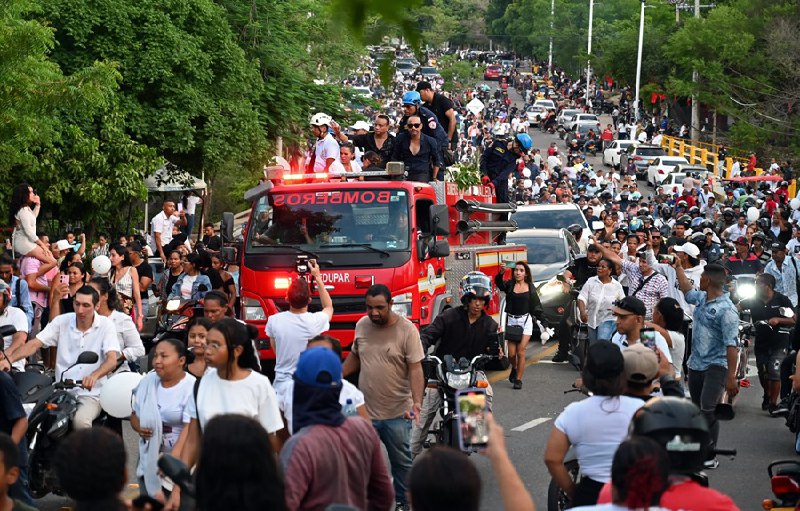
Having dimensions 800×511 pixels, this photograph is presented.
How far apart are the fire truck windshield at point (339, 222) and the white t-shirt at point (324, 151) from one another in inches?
90.9

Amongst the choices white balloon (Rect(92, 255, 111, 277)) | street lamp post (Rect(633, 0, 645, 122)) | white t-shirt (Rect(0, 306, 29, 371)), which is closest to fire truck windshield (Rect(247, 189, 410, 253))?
white balloon (Rect(92, 255, 111, 277))

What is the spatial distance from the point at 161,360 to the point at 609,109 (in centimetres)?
8358

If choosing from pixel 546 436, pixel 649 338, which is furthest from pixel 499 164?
pixel 649 338

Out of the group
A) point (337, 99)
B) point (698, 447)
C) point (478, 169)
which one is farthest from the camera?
point (337, 99)

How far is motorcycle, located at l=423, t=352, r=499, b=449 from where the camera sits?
11.4 m

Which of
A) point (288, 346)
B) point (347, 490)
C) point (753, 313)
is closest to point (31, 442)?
point (288, 346)

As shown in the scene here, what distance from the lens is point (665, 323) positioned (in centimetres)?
1114

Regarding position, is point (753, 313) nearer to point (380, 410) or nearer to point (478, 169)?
point (478, 169)

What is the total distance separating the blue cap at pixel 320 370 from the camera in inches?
245

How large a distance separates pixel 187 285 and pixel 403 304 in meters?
2.87

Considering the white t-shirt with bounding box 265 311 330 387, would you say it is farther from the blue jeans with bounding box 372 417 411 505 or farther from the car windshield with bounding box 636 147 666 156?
the car windshield with bounding box 636 147 666 156

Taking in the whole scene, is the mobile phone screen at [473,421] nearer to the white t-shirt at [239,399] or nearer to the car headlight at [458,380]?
the white t-shirt at [239,399]

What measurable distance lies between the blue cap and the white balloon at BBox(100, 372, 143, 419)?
3709 millimetres

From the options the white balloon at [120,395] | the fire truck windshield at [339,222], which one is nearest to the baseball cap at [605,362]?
the white balloon at [120,395]
